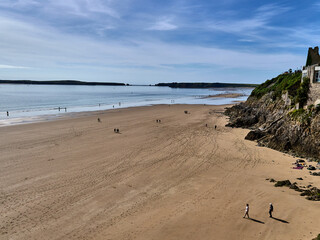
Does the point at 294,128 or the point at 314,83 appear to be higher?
the point at 314,83

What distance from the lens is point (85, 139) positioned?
95.3 feet

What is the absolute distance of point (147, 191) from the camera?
15.7m

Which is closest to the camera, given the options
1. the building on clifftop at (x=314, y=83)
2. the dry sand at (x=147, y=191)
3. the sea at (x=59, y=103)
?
the dry sand at (x=147, y=191)

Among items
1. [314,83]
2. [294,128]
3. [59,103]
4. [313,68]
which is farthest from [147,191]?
[59,103]

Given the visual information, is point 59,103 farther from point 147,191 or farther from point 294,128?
point 294,128

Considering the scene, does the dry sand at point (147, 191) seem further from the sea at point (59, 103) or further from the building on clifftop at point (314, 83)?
the sea at point (59, 103)

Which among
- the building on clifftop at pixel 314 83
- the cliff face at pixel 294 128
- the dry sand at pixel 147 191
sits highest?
the building on clifftop at pixel 314 83

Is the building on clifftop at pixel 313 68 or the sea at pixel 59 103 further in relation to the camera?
the sea at pixel 59 103

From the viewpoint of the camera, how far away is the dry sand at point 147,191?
11.5m

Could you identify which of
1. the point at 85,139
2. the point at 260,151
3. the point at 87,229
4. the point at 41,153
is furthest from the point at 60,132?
the point at 260,151

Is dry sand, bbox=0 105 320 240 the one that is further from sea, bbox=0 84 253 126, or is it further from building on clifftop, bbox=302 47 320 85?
sea, bbox=0 84 253 126

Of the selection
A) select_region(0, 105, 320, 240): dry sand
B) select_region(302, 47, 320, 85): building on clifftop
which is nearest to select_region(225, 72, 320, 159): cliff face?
select_region(302, 47, 320, 85): building on clifftop

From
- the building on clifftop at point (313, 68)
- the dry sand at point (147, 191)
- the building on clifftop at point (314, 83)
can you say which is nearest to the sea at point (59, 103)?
the dry sand at point (147, 191)

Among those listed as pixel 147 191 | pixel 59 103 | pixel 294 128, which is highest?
pixel 59 103
